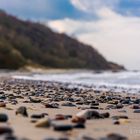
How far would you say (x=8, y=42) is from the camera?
7225cm

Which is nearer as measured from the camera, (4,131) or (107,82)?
(4,131)

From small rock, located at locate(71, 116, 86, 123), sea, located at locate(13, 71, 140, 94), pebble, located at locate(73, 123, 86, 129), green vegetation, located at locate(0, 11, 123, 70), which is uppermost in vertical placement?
green vegetation, located at locate(0, 11, 123, 70)

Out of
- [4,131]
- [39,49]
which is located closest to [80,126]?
[4,131]

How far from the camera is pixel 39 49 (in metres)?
81.6

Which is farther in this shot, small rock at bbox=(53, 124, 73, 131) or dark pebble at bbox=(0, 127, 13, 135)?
small rock at bbox=(53, 124, 73, 131)

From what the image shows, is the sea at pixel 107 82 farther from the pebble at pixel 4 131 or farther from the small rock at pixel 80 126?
the pebble at pixel 4 131

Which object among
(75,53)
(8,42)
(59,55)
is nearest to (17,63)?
(8,42)

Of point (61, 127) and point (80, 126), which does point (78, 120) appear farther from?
point (61, 127)

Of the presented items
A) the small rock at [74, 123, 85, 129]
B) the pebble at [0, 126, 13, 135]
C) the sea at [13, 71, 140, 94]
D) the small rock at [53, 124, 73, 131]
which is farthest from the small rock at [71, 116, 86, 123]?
the sea at [13, 71, 140, 94]

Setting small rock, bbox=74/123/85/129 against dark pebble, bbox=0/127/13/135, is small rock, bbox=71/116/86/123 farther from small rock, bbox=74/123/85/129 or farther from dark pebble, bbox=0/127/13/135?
dark pebble, bbox=0/127/13/135

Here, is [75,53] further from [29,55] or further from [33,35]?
[29,55]

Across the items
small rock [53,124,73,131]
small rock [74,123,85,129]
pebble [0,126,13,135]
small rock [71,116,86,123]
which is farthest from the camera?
small rock [71,116,86,123]

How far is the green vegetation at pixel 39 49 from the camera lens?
67.5 m

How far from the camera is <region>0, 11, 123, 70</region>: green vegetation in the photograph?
67.5 metres
